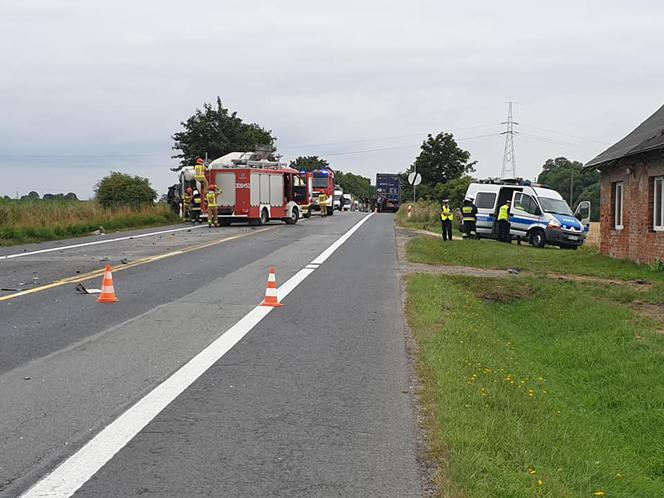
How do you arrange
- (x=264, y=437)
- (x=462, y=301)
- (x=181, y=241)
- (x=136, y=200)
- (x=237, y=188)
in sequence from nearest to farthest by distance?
(x=264, y=437)
(x=462, y=301)
(x=181, y=241)
(x=237, y=188)
(x=136, y=200)

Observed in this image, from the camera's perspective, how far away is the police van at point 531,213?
27.5 meters

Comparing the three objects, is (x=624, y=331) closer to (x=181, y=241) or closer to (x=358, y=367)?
(x=358, y=367)

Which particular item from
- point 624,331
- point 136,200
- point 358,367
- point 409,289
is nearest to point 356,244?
point 409,289

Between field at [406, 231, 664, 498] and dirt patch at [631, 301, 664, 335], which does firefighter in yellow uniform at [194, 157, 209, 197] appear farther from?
dirt patch at [631, 301, 664, 335]

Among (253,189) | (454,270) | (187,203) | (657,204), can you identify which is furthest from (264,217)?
(657,204)

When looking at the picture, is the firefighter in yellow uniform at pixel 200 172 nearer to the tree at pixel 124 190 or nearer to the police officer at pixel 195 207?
the police officer at pixel 195 207

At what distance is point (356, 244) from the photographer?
25.8 m

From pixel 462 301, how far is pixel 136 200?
34559 mm

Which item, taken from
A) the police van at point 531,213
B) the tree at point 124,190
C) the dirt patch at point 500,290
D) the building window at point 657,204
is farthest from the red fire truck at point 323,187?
the dirt patch at point 500,290

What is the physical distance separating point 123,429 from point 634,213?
17411mm

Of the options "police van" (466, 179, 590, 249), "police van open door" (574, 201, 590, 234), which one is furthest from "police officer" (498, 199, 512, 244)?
"police van open door" (574, 201, 590, 234)

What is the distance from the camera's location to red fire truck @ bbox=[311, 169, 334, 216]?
5456cm

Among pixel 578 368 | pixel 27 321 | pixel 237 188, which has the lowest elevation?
pixel 578 368

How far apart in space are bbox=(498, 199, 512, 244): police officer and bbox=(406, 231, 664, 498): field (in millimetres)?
10536
